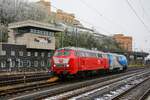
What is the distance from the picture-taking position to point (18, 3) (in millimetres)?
103875

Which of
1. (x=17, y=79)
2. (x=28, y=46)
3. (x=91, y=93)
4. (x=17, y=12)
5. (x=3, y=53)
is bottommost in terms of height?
(x=91, y=93)

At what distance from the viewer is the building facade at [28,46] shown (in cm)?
5891

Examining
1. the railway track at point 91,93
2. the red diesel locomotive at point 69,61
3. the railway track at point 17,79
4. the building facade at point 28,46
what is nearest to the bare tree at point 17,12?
the building facade at point 28,46

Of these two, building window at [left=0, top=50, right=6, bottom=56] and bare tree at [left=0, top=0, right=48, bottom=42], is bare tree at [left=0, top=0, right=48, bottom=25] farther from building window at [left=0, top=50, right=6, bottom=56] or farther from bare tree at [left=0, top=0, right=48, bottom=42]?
building window at [left=0, top=50, right=6, bottom=56]

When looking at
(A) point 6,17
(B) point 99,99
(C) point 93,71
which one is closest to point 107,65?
(C) point 93,71

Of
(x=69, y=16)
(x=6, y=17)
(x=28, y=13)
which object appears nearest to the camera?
(x=6, y=17)

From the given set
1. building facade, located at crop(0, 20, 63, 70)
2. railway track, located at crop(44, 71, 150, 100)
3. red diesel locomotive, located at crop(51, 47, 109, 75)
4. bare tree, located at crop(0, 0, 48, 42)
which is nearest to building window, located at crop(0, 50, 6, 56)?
building facade, located at crop(0, 20, 63, 70)

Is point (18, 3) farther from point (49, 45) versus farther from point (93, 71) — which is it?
point (93, 71)

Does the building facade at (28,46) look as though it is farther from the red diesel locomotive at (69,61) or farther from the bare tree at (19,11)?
the red diesel locomotive at (69,61)

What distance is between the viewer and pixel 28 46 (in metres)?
64.8

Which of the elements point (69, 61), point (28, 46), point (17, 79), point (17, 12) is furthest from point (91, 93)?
point (17, 12)

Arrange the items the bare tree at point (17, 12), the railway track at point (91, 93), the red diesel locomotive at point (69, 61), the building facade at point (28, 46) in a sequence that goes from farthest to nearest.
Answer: the bare tree at point (17, 12), the building facade at point (28, 46), the red diesel locomotive at point (69, 61), the railway track at point (91, 93)

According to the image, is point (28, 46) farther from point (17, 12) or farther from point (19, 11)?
point (19, 11)

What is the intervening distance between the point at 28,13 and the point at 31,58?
36.4 m
